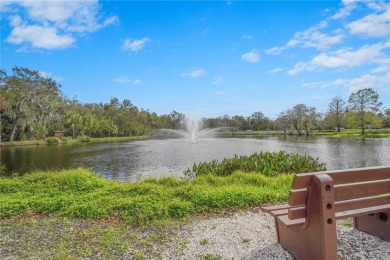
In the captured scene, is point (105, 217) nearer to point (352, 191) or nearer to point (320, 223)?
point (320, 223)

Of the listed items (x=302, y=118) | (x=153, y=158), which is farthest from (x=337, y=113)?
(x=153, y=158)

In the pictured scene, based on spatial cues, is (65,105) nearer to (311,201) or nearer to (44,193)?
(44,193)

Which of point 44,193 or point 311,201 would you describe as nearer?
point 311,201

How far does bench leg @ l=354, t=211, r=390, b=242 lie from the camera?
3463 millimetres

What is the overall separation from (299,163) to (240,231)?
638 cm

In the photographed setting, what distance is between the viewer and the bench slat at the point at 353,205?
105 inches

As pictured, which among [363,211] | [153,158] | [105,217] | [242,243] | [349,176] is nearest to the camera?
[349,176]

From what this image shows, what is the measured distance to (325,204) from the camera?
2498mm

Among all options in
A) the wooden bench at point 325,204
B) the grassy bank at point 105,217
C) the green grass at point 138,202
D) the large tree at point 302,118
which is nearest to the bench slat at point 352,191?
the wooden bench at point 325,204

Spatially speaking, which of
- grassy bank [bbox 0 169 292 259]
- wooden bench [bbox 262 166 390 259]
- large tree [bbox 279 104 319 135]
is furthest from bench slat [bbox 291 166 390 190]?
large tree [bbox 279 104 319 135]

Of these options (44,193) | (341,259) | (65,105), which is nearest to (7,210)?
(44,193)

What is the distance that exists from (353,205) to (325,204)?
23.3 inches

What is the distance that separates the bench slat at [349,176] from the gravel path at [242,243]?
101 centimetres

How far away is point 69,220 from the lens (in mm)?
4656
